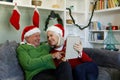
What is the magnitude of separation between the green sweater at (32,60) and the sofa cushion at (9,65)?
0.09 meters

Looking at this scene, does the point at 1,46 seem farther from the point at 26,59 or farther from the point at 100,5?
the point at 100,5

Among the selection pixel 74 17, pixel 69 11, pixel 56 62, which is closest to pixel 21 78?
pixel 56 62

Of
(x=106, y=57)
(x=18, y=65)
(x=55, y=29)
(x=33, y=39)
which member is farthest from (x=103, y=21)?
(x=18, y=65)

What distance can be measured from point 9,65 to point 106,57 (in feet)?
4.11

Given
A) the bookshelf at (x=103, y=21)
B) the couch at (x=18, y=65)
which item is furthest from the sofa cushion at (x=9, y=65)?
the bookshelf at (x=103, y=21)

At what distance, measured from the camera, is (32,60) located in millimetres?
2014

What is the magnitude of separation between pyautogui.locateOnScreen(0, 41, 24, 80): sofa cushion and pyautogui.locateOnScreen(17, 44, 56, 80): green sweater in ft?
0.29

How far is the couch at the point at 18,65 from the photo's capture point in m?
2.12

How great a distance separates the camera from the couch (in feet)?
6.95

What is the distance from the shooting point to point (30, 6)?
3.12 metres

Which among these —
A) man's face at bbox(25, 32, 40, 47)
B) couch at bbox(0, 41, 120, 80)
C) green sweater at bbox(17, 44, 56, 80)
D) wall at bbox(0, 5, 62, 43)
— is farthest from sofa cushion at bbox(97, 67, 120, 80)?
wall at bbox(0, 5, 62, 43)

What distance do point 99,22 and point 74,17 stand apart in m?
0.55

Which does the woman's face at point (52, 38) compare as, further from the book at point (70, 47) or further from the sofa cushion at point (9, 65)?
the sofa cushion at point (9, 65)

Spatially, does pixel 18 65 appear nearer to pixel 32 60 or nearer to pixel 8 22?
pixel 32 60
